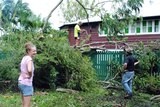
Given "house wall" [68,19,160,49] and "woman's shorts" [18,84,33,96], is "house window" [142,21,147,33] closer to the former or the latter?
"house wall" [68,19,160,49]

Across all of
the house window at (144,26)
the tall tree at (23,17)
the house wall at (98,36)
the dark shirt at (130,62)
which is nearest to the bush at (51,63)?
the dark shirt at (130,62)

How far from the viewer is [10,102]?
951cm

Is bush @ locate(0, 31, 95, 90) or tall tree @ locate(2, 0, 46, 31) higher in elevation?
tall tree @ locate(2, 0, 46, 31)

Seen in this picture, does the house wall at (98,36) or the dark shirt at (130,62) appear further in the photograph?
the house wall at (98,36)

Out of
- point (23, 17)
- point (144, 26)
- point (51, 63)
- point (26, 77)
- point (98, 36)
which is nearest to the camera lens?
point (26, 77)

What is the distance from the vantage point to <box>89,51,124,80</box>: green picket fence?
15789 millimetres

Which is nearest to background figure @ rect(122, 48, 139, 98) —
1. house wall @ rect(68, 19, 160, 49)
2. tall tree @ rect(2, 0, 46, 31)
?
tall tree @ rect(2, 0, 46, 31)

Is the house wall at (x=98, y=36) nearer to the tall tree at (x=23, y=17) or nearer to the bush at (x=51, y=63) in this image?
the tall tree at (x=23, y=17)

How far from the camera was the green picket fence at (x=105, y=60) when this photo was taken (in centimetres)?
1579

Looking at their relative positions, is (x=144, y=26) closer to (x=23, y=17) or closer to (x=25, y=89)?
(x=23, y=17)

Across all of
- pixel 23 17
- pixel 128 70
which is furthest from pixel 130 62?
pixel 23 17

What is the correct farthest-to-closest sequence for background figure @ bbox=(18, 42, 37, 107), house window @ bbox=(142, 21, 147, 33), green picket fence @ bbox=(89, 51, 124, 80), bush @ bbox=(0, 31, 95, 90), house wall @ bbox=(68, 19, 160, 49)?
house window @ bbox=(142, 21, 147, 33), house wall @ bbox=(68, 19, 160, 49), green picket fence @ bbox=(89, 51, 124, 80), bush @ bbox=(0, 31, 95, 90), background figure @ bbox=(18, 42, 37, 107)

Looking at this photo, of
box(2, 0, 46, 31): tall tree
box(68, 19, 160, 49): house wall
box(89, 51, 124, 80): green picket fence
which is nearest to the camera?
box(89, 51, 124, 80): green picket fence

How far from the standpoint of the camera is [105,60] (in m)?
16.4
